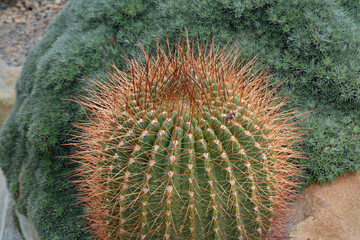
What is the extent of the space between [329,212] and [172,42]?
6.28 feet

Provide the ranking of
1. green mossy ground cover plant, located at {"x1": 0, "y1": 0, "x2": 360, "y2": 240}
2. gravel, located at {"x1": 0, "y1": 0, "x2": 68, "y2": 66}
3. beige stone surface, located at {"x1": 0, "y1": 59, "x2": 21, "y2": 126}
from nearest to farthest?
green mossy ground cover plant, located at {"x1": 0, "y1": 0, "x2": 360, "y2": 240} → beige stone surface, located at {"x1": 0, "y1": 59, "x2": 21, "y2": 126} → gravel, located at {"x1": 0, "y1": 0, "x2": 68, "y2": 66}

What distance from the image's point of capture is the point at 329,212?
8.54 ft

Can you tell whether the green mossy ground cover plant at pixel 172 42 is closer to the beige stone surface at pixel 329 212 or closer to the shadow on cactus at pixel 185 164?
the beige stone surface at pixel 329 212

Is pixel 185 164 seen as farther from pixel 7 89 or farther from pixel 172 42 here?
pixel 7 89

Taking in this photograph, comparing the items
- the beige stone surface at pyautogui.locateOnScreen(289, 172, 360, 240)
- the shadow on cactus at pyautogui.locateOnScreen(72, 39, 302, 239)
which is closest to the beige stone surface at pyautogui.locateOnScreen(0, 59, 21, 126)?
the shadow on cactus at pyautogui.locateOnScreen(72, 39, 302, 239)

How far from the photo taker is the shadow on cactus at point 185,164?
1743 millimetres

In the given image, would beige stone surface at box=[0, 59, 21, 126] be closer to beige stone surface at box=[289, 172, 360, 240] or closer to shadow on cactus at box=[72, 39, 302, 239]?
shadow on cactus at box=[72, 39, 302, 239]

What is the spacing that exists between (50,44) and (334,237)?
3.31 m

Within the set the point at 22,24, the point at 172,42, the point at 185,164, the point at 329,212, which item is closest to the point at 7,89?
the point at 22,24

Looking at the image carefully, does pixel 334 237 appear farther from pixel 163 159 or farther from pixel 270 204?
pixel 163 159

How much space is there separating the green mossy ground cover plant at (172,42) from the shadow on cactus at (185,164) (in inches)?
38.4

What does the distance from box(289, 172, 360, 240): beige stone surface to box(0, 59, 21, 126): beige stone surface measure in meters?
4.14

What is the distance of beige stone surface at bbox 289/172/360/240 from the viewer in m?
2.50

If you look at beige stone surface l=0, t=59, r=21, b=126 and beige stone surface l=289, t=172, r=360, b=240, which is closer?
beige stone surface l=289, t=172, r=360, b=240
